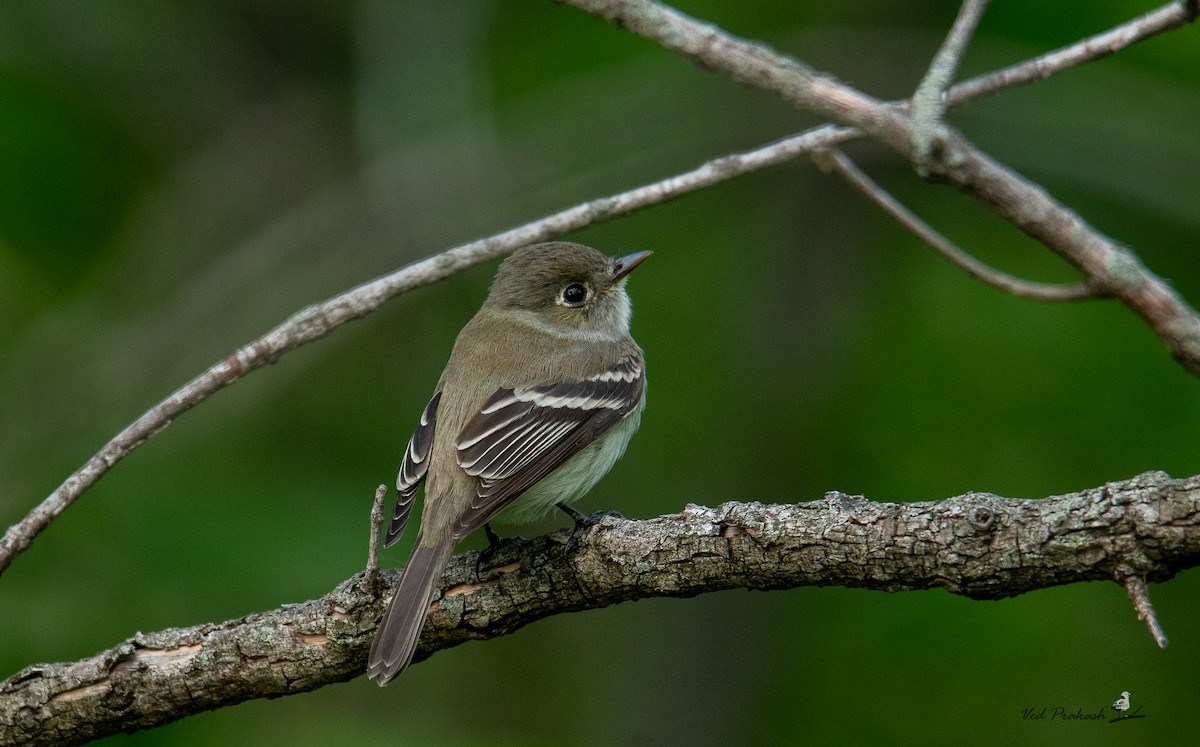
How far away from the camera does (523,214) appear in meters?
8.23

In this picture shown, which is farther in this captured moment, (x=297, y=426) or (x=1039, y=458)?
(x=297, y=426)

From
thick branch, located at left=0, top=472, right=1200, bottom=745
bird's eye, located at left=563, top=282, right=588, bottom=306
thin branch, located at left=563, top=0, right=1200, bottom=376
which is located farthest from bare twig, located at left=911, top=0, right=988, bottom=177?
bird's eye, located at left=563, top=282, right=588, bottom=306

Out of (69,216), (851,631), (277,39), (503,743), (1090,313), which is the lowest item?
(503,743)

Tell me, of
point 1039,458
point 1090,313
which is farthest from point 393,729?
point 1090,313

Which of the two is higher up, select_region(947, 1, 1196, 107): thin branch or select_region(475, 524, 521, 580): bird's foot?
select_region(947, 1, 1196, 107): thin branch

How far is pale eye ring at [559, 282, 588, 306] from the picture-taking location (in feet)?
21.3

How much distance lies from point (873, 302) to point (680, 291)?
4.50 feet

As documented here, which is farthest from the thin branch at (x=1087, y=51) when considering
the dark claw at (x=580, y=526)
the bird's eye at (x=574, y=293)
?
the bird's eye at (x=574, y=293)

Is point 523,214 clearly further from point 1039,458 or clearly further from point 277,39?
point 1039,458

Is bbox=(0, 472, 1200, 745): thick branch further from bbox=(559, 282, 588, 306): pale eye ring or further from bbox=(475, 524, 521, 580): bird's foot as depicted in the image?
bbox=(559, 282, 588, 306): pale eye ring

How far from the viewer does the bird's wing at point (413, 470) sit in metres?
4.89

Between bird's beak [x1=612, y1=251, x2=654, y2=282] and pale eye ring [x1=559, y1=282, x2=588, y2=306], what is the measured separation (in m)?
0.18

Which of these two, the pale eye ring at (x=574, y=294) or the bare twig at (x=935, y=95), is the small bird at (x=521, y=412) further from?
the bare twig at (x=935, y=95)

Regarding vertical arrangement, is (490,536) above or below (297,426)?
below
